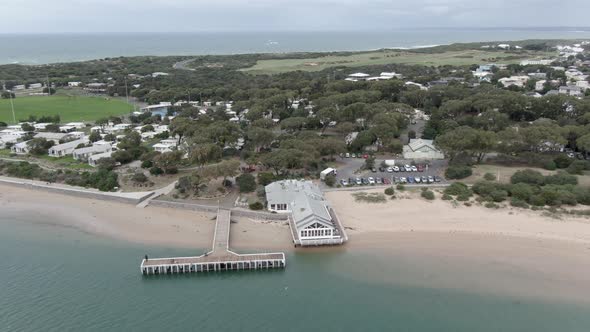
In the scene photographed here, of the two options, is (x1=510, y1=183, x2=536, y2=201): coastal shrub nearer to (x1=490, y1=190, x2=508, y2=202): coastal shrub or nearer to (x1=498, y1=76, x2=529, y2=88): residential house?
(x1=490, y1=190, x2=508, y2=202): coastal shrub

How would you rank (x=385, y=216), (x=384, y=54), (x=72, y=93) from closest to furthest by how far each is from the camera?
(x=385, y=216)
(x=72, y=93)
(x=384, y=54)

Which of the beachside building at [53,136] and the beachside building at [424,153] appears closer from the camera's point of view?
the beachside building at [424,153]

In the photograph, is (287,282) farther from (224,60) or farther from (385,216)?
(224,60)

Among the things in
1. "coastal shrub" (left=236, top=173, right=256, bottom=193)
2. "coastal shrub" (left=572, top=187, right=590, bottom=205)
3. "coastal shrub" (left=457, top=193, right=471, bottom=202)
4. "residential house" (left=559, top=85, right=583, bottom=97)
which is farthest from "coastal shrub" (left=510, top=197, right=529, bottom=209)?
"residential house" (left=559, top=85, right=583, bottom=97)

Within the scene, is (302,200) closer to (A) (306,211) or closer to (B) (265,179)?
(A) (306,211)

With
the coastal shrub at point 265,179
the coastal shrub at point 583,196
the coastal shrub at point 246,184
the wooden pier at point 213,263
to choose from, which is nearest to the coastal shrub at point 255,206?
the coastal shrub at point 246,184

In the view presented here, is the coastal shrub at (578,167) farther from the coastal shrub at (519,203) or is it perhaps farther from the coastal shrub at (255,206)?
the coastal shrub at (255,206)

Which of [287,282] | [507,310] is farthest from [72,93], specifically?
[507,310]
